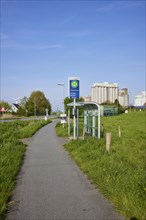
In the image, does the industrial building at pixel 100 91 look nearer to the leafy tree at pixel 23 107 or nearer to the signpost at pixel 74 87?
the leafy tree at pixel 23 107

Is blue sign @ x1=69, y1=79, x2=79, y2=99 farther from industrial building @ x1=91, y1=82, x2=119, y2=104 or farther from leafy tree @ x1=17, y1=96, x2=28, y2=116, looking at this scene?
industrial building @ x1=91, y1=82, x2=119, y2=104

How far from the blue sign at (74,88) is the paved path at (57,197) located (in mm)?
10612

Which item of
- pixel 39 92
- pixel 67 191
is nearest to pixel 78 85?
pixel 67 191

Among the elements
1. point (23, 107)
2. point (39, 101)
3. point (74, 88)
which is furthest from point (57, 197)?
point (39, 101)

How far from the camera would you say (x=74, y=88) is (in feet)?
70.6

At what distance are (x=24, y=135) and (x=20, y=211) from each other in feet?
63.9

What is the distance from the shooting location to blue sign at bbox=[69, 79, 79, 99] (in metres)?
21.4

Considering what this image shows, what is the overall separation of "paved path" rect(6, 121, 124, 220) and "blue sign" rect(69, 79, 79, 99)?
10612 millimetres

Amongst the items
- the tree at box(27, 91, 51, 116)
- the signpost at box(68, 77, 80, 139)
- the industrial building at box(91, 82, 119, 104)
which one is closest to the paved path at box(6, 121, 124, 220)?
the signpost at box(68, 77, 80, 139)

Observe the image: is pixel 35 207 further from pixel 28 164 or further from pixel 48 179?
pixel 28 164

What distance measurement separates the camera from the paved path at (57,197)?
237 inches

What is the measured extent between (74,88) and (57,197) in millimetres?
14680

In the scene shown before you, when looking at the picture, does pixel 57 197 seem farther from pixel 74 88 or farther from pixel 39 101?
pixel 39 101

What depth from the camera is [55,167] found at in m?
11.2
